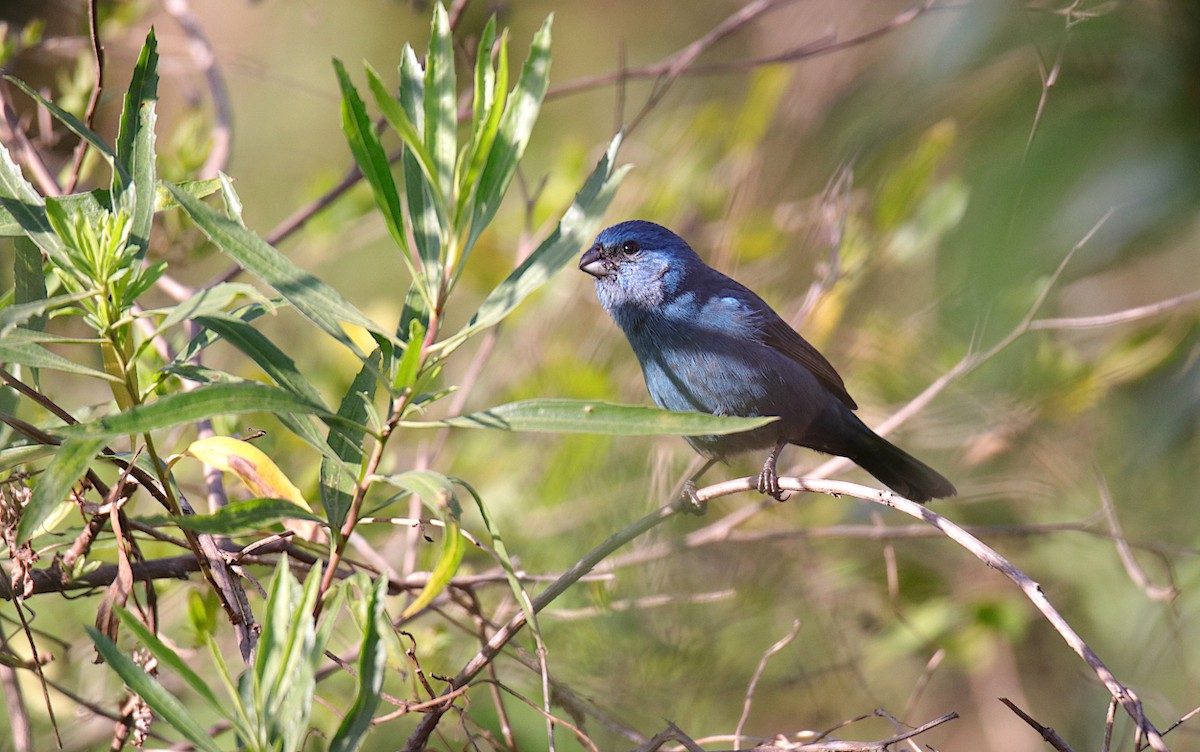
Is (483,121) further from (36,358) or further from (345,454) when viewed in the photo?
(36,358)

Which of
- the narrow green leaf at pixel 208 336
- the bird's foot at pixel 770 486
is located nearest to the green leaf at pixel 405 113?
the narrow green leaf at pixel 208 336

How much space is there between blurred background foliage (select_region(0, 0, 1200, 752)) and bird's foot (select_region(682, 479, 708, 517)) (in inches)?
7.5

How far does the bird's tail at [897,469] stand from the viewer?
3934 millimetres

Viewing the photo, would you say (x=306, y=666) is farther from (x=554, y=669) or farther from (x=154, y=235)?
(x=154, y=235)

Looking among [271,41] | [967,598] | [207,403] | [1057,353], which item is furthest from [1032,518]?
[271,41]

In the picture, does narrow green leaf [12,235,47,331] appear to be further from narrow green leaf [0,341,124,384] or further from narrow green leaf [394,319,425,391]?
narrow green leaf [394,319,425,391]

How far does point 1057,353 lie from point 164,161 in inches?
136

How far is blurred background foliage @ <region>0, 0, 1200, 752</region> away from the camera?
9.27 feet

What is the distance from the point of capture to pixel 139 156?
70.3 inches

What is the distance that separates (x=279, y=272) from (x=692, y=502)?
1158 millimetres

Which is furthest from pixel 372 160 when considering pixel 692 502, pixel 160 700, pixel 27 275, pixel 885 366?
pixel 885 366

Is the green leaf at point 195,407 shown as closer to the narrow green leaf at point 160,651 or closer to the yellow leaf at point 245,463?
the narrow green leaf at point 160,651

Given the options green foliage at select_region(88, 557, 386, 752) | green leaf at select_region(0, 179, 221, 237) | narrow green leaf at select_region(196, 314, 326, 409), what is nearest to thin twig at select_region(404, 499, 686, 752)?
green foliage at select_region(88, 557, 386, 752)

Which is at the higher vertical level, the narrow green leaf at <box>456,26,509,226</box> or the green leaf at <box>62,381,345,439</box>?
the narrow green leaf at <box>456,26,509,226</box>
